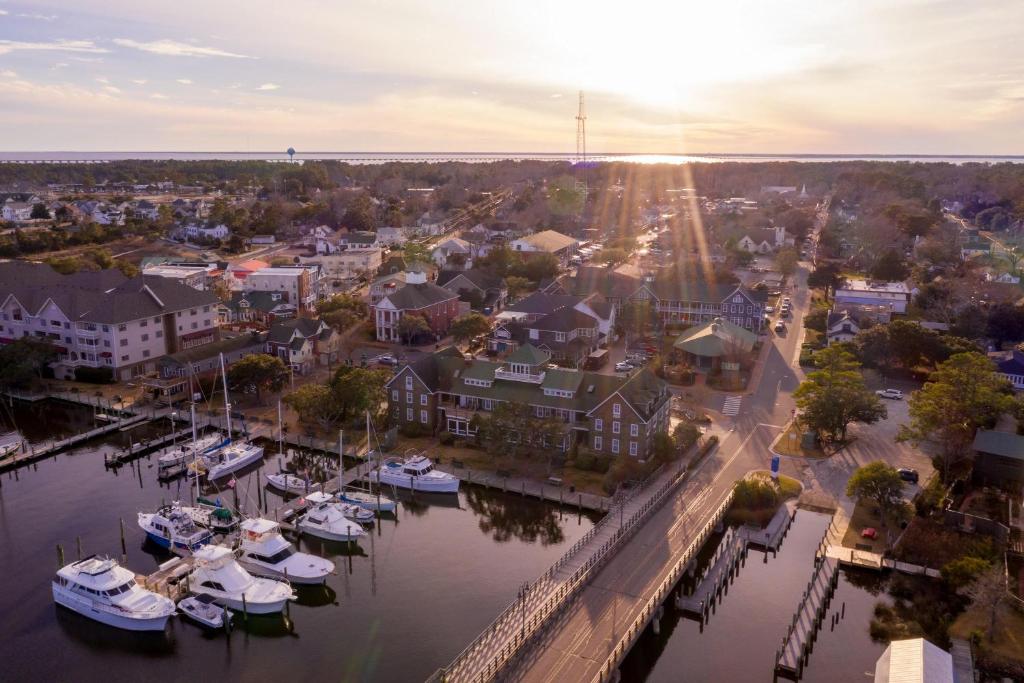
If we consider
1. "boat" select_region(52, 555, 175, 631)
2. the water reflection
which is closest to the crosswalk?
the water reflection

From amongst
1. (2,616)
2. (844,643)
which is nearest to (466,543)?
(844,643)

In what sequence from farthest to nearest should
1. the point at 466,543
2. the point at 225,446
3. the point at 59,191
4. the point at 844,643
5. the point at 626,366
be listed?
the point at 59,191 < the point at 626,366 < the point at 225,446 < the point at 466,543 < the point at 844,643

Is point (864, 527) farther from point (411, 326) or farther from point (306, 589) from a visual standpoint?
point (411, 326)

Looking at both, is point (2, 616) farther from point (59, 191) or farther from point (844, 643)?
point (59, 191)

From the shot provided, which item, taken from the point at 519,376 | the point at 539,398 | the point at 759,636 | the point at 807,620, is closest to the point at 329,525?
the point at 539,398

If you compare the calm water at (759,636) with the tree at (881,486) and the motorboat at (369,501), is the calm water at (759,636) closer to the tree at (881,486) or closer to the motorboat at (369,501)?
the tree at (881,486)

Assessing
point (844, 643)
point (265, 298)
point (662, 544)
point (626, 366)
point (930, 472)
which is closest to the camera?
point (844, 643)
